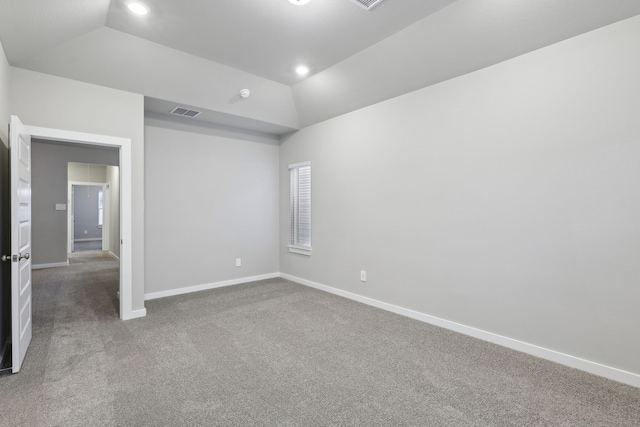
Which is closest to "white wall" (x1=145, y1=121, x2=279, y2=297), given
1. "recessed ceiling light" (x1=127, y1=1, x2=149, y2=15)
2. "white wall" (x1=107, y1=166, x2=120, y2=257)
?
"recessed ceiling light" (x1=127, y1=1, x2=149, y2=15)

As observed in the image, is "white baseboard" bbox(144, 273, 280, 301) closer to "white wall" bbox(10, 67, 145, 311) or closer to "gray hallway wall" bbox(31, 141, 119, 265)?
"white wall" bbox(10, 67, 145, 311)

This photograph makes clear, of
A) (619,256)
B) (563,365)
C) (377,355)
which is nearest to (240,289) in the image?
(377,355)

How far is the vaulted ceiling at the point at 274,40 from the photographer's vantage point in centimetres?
239

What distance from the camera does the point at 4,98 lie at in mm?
2637

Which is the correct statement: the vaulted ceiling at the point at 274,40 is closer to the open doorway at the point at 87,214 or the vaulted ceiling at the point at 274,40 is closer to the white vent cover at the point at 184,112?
the white vent cover at the point at 184,112

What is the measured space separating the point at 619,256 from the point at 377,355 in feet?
6.59

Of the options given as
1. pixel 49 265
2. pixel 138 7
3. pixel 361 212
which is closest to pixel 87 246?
pixel 49 265

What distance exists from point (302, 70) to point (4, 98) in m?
2.95

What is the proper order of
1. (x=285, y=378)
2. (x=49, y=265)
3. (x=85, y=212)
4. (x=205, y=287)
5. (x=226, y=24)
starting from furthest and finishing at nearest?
(x=85, y=212) → (x=49, y=265) → (x=205, y=287) → (x=226, y=24) → (x=285, y=378)

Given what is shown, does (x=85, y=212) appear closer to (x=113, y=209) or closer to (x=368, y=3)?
(x=113, y=209)

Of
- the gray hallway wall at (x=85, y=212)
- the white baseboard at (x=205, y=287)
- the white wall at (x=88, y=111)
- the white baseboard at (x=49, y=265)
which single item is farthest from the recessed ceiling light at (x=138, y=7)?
the gray hallway wall at (x=85, y=212)

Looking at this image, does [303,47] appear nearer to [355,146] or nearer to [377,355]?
[355,146]

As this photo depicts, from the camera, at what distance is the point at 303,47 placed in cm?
328

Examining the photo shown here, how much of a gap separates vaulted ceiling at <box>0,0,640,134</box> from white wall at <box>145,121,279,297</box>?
746 mm
